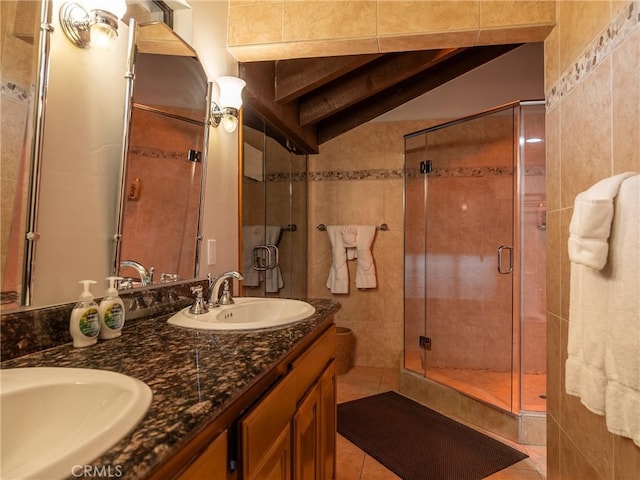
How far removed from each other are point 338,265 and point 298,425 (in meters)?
2.33

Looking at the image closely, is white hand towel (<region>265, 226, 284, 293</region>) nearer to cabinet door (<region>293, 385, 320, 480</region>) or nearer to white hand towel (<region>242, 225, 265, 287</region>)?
white hand towel (<region>242, 225, 265, 287</region>)

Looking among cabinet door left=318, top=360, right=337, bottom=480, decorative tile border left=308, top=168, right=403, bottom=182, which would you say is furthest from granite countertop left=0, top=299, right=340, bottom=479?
decorative tile border left=308, top=168, right=403, bottom=182

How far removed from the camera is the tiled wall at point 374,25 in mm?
1540

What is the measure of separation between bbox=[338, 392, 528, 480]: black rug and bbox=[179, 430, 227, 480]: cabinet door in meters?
1.47

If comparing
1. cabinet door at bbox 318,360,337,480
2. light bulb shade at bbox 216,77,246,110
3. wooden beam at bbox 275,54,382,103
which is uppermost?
wooden beam at bbox 275,54,382,103

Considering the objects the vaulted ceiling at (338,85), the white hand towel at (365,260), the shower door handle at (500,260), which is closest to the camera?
the vaulted ceiling at (338,85)

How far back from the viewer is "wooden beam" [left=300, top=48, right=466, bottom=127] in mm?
2691

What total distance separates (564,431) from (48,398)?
1666mm

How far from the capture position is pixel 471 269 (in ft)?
9.68

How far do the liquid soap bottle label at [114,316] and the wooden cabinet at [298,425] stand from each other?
471mm

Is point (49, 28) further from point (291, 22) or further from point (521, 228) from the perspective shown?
point (521, 228)

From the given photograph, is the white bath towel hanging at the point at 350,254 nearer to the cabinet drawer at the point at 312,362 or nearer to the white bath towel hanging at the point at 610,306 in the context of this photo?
the cabinet drawer at the point at 312,362

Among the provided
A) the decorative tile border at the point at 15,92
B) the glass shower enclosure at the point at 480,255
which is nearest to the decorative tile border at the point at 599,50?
the glass shower enclosure at the point at 480,255

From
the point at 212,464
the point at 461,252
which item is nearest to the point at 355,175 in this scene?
the point at 461,252
